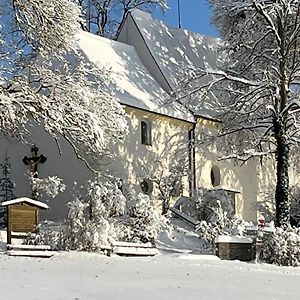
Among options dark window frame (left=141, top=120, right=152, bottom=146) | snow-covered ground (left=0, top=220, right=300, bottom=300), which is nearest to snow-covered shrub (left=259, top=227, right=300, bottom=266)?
snow-covered ground (left=0, top=220, right=300, bottom=300)

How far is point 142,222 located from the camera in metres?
18.1

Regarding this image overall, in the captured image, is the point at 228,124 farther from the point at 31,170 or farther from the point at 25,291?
the point at 25,291

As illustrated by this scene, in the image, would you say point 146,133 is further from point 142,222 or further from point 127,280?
point 127,280

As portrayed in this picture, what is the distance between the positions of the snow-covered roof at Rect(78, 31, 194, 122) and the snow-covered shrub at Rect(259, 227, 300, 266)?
9.03 meters

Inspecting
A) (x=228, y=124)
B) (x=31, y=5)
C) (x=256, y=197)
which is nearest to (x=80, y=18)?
(x=31, y=5)

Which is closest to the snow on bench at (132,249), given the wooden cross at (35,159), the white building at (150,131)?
the white building at (150,131)

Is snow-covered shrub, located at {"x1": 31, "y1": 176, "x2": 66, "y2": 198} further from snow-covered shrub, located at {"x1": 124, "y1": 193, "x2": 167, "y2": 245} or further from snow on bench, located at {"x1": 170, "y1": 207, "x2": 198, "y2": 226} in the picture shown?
snow-covered shrub, located at {"x1": 124, "y1": 193, "x2": 167, "y2": 245}

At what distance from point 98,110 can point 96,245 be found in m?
3.96

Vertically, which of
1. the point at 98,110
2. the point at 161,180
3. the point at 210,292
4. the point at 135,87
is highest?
the point at 135,87

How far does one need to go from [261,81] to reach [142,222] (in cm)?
727

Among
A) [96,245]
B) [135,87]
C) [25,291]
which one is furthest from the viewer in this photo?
[135,87]

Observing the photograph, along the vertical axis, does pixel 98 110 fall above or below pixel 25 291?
above

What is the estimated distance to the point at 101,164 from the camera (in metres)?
23.7

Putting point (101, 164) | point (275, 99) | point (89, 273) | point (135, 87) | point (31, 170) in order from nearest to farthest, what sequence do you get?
point (89, 273)
point (275, 99)
point (101, 164)
point (31, 170)
point (135, 87)
